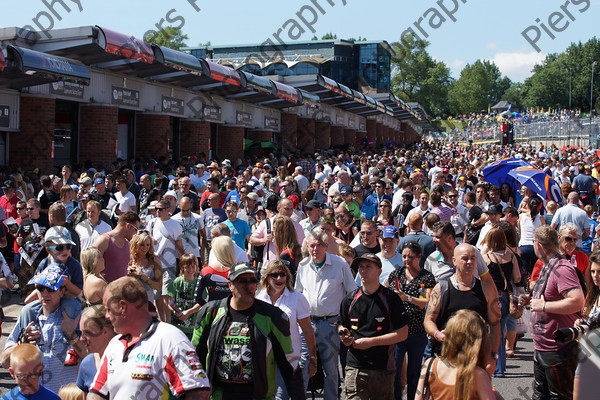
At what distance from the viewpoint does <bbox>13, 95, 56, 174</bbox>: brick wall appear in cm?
1630

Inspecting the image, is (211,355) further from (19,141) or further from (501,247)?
(19,141)

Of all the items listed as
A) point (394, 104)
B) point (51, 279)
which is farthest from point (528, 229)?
point (394, 104)

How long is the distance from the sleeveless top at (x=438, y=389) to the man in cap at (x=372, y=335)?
61.2 inches

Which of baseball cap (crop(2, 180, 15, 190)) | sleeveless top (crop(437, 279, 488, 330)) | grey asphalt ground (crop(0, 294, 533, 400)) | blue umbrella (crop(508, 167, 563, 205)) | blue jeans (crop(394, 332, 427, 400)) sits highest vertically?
blue umbrella (crop(508, 167, 563, 205))

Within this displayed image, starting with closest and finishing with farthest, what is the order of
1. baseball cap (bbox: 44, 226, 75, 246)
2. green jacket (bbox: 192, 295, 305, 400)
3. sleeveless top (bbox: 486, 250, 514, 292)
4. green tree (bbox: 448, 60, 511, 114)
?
green jacket (bbox: 192, 295, 305, 400), baseball cap (bbox: 44, 226, 75, 246), sleeveless top (bbox: 486, 250, 514, 292), green tree (bbox: 448, 60, 511, 114)

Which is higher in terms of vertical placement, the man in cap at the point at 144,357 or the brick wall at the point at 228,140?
the brick wall at the point at 228,140

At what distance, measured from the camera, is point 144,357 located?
3.90 m

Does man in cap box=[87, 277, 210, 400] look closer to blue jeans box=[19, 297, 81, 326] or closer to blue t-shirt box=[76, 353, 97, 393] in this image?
blue t-shirt box=[76, 353, 97, 393]

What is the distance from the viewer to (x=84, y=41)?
51.4 feet

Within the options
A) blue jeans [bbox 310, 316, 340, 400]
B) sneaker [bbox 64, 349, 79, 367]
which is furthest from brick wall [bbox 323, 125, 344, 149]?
sneaker [bbox 64, 349, 79, 367]

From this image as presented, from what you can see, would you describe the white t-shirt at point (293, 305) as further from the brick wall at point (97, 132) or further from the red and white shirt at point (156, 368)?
the brick wall at point (97, 132)

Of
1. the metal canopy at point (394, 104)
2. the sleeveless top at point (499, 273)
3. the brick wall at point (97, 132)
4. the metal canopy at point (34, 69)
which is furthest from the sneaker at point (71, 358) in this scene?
the metal canopy at point (394, 104)

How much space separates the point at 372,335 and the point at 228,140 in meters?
22.3

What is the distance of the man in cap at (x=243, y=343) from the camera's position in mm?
4691
